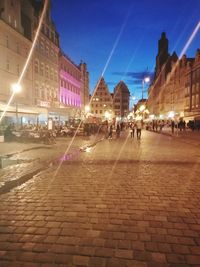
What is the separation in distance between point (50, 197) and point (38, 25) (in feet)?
148

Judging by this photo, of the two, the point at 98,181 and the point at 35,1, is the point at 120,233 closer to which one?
the point at 98,181

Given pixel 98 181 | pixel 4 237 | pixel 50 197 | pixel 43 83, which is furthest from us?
pixel 43 83

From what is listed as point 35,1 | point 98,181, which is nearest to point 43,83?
point 35,1

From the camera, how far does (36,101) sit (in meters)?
46.2

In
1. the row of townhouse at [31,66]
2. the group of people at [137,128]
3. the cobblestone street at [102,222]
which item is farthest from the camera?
the row of townhouse at [31,66]

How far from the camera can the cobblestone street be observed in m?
3.75

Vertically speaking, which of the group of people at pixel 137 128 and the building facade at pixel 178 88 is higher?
the building facade at pixel 178 88

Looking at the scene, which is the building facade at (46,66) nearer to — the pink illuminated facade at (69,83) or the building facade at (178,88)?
the pink illuminated facade at (69,83)

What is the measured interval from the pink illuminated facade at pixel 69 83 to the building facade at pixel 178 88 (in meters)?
24.3

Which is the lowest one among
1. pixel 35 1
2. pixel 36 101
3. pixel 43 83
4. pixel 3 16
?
pixel 36 101

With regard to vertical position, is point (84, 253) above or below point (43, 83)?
below

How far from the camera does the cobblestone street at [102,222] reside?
148 inches

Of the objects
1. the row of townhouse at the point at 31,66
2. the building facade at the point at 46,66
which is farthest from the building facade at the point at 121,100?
the building facade at the point at 46,66

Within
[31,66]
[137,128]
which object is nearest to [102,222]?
[137,128]
